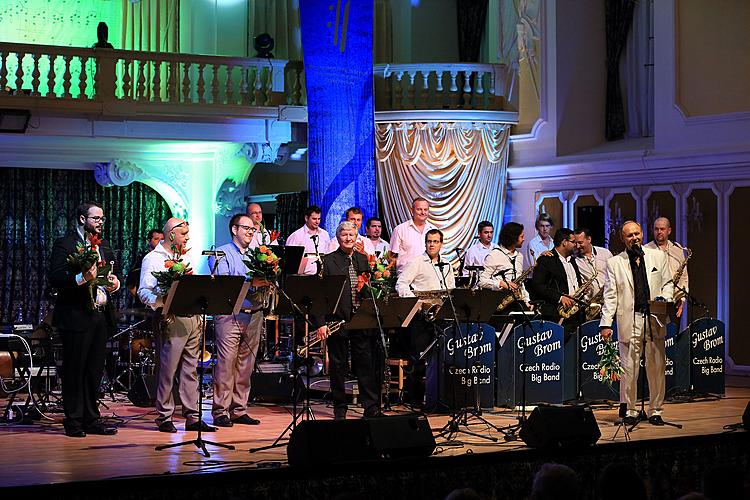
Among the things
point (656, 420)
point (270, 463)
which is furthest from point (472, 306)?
point (270, 463)

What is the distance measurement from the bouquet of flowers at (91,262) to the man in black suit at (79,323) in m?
0.03

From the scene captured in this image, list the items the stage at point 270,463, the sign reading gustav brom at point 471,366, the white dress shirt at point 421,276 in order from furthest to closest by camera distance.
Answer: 1. the sign reading gustav brom at point 471,366
2. the white dress shirt at point 421,276
3. the stage at point 270,463

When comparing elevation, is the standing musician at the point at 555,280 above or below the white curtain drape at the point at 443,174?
below

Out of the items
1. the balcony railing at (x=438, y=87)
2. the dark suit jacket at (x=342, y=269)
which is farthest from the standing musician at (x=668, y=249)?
the balcony railing at (x=438, y=87)

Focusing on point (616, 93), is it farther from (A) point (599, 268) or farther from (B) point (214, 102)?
(B) point (214, 102)

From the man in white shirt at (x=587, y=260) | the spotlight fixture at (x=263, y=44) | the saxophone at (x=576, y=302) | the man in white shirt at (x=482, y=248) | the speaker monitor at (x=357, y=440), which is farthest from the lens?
the spotlight fixture at (x=263, y=44)

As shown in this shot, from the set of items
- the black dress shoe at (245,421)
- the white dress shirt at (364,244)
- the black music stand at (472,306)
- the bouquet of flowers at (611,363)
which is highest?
the white dress shirt at (364,244)

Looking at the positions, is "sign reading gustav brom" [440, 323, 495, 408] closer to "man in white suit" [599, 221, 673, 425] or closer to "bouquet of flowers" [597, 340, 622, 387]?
"bouquet of flowers" [597, 340, 622, 387]

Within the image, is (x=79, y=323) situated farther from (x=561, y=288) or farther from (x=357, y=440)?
(x=561, y=288)

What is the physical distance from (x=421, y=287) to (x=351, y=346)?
42.8 inches

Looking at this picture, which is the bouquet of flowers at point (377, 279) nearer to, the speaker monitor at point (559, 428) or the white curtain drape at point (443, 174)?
the speaker monitor at point (559, 428)

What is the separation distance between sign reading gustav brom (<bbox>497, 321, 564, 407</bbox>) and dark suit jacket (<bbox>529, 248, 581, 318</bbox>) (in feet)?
1.03

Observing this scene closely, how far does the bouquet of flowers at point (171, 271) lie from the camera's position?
8906mm

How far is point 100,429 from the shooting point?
352 inches
